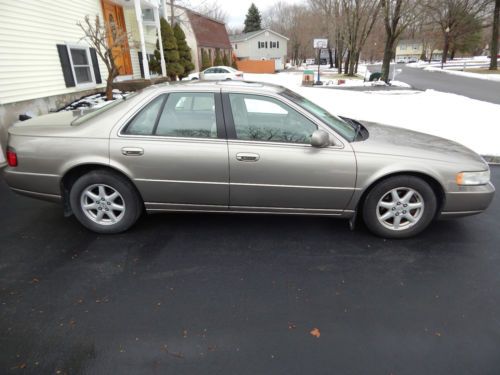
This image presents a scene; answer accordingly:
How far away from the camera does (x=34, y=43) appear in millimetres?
8688

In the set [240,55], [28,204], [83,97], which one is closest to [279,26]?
[240,55]

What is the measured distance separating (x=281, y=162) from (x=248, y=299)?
1.29 metres

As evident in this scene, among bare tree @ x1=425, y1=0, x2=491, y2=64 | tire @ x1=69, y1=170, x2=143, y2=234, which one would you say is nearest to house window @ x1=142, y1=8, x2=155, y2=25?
tire @ x1=69, y1=170, x2=143, y2=234

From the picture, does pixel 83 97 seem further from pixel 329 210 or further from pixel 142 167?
pixel 329 210

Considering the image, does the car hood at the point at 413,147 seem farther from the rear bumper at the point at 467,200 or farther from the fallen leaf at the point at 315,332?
the fallen leaf at the point at 315,332

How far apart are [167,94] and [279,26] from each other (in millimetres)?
90778

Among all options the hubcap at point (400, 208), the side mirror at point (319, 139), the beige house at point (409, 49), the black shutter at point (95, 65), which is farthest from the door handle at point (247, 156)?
the beige house at point (409, 49)

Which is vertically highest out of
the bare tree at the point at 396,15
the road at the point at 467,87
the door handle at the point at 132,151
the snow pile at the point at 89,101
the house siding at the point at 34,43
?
the bare tree at the point at 396,15

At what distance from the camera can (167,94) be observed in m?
3.37

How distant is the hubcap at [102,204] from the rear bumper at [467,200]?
327cm

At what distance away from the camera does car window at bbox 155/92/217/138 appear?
331cm

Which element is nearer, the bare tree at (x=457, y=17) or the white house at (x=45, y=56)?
the white house at (x=45, y=56)

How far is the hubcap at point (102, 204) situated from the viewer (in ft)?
11.4

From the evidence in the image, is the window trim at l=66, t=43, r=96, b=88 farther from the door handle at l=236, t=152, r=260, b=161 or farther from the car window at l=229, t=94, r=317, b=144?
the door handle at l=236, t=152, r=260, b=161
